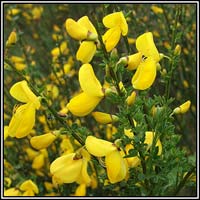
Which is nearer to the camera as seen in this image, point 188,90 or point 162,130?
point 162,130

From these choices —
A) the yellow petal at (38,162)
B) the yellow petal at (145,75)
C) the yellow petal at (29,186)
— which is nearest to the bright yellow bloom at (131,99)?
Result: the yellow petal at (145,75)

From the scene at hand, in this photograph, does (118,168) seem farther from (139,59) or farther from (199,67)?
(199,67)

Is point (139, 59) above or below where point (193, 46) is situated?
below

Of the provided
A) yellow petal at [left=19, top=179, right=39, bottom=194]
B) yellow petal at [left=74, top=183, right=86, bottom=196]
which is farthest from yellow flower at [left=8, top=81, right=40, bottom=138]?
yellow petal at [left=74, top=183, right=86, bottom=196]

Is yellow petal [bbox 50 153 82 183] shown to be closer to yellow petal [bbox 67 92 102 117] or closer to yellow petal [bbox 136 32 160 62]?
yellow petal [bbox 67 92 102 117]

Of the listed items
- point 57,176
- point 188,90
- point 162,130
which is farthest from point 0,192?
point 188,90
